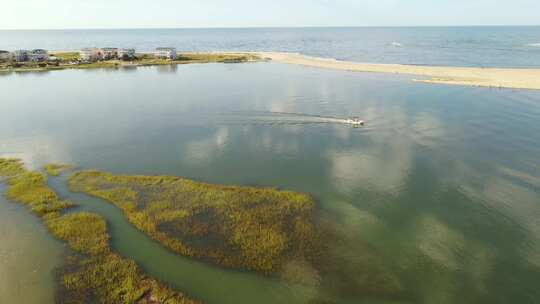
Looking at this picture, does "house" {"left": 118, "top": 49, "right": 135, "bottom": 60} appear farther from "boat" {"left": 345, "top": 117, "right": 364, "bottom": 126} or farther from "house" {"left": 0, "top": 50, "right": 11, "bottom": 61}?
"boat" {"left": 345, "top": 117, "right": 364, "bottom": 126}

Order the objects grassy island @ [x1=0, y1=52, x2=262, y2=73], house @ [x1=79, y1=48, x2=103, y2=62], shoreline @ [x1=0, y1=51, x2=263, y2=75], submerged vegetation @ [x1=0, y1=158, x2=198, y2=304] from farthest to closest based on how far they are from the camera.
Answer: house @ [x1=79, y1=48, x2=103, y2=62]
grassy island @ [x1=0, y1=52, x2=262, y2=73]
shoreline @ [x1=0, y1=51, x2=263, y2=75]
submerged vegetation @ [x1=0, y1=158, x2=198, y2=304]

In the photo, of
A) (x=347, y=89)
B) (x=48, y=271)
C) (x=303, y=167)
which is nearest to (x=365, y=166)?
(x=303, y=167)

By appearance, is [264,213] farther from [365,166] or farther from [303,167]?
[365,166]

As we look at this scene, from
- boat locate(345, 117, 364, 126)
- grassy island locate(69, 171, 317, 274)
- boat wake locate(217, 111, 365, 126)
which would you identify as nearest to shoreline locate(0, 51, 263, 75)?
boat wake locate(217, 111, 365, 126)

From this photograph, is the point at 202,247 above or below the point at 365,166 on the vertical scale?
below

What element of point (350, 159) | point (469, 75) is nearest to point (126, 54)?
point (350, 159)

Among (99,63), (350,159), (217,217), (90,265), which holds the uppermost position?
(99,63)

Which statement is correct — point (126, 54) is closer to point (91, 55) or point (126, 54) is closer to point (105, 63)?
point (105, 63)
